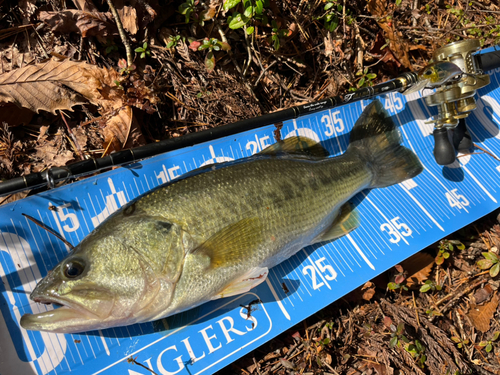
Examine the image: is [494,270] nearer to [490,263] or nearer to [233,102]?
[490,263]

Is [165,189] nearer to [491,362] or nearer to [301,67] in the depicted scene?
[301,67]

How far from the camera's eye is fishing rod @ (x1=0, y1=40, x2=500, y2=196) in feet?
6.90

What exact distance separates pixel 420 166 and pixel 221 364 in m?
2.56

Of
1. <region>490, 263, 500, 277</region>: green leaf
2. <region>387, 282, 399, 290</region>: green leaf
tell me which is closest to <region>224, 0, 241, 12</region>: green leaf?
<region>387, 282, 399, 290</region>: green leaf

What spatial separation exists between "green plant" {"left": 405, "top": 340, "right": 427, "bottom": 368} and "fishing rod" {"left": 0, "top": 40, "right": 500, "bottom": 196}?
65.0 inches

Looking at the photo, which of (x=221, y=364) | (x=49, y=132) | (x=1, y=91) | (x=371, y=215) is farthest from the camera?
(x=371, y=215)

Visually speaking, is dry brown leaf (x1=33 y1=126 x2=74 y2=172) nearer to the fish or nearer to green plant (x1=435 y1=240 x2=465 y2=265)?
the fish

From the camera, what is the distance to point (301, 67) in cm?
338

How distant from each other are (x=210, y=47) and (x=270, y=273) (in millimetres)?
2127

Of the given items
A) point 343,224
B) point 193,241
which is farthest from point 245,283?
point 343,224

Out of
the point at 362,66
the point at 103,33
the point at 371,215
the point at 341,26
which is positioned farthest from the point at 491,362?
the point at 103,33

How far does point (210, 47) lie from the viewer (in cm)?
295

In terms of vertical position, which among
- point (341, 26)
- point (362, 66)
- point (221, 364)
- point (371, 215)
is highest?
point (341, 26)

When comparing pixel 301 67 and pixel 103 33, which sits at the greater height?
pixel 103 33
